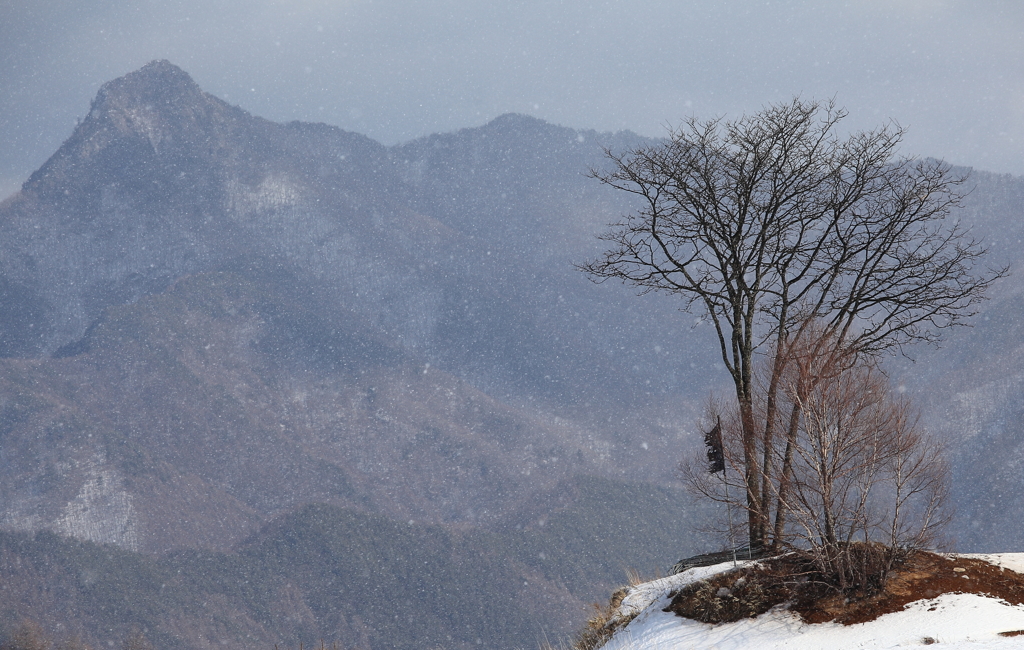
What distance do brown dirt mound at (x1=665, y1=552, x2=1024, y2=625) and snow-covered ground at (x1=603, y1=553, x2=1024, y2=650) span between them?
17 cm

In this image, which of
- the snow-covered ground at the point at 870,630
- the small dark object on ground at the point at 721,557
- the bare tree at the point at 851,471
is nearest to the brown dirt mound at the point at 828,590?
the snow-covered ground at the point at 870,630

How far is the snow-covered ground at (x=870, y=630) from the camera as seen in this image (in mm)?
11531

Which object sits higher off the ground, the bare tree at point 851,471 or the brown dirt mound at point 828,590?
the bare tree at point 851,471

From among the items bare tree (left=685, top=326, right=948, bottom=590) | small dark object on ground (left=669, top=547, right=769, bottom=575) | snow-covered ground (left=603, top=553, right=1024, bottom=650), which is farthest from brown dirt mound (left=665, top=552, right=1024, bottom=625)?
small dark object on ground (left=669, top=547, right=769, bottom=575)

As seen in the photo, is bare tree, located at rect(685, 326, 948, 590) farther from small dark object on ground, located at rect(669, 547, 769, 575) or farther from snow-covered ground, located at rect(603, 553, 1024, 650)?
small dark object on ground, located at rect(669, 547, 769, 575)

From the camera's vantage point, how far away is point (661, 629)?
45.5 ft

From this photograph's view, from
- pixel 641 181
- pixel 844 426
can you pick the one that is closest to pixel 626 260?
pixel 641 181

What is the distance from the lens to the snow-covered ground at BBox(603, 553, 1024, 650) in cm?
1153

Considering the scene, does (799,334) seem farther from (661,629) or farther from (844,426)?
(661,629)

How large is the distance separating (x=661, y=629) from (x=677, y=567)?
12.9ft

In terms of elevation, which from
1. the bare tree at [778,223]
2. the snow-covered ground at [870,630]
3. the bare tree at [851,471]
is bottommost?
the snow-covered ground at [870,630]

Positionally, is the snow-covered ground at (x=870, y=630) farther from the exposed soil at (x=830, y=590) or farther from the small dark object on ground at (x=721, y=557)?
the small dark object on ground at (x=721, y=557)

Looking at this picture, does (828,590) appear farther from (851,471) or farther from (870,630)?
(851,471)

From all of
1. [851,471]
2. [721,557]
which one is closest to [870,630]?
[851,471]
